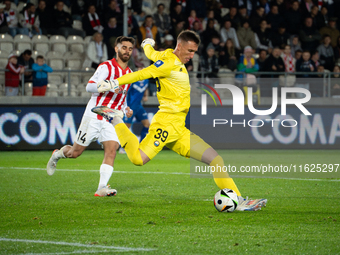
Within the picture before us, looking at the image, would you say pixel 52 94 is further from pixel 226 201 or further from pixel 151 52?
pixel 226 201

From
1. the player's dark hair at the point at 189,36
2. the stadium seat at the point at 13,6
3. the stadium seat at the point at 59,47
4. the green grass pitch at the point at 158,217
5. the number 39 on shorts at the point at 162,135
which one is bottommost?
the green grass pitch at the point at 158,217

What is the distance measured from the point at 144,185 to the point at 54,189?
1.44 meters

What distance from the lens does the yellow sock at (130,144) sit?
6.05 m

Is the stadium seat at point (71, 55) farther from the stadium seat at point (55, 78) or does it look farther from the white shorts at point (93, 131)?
the white shorts at point (93, 131)

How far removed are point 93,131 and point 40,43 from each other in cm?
1009

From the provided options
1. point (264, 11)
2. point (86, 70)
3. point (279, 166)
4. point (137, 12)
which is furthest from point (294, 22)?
point (279, 166)

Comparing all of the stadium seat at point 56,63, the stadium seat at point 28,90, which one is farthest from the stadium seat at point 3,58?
the stadium seat at point 56,63

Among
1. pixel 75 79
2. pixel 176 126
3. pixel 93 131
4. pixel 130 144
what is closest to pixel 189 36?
pixel 176 126

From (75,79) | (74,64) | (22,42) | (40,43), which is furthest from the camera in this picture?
(74,64)

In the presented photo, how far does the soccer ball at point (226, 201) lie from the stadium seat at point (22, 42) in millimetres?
11973

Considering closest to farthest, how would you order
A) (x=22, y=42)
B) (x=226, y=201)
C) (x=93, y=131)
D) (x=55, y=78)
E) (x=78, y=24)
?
(x=226, y=201), (x=93, y=131), (x=55, y=78), (x=22, y=42), (x=78, y=24)

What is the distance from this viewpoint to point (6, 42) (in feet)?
52.9

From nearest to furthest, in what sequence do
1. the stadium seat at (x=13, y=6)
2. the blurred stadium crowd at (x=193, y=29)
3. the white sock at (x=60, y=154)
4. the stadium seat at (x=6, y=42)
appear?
1. the white sock at (x=60, y=154)
2. the stadium seat at (x=6, y=42)
3. the blurred stadium crowd at (x=193, y=29)
4. the stadium seat at (x=13, y=6)

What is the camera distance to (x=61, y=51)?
55.6 ft
